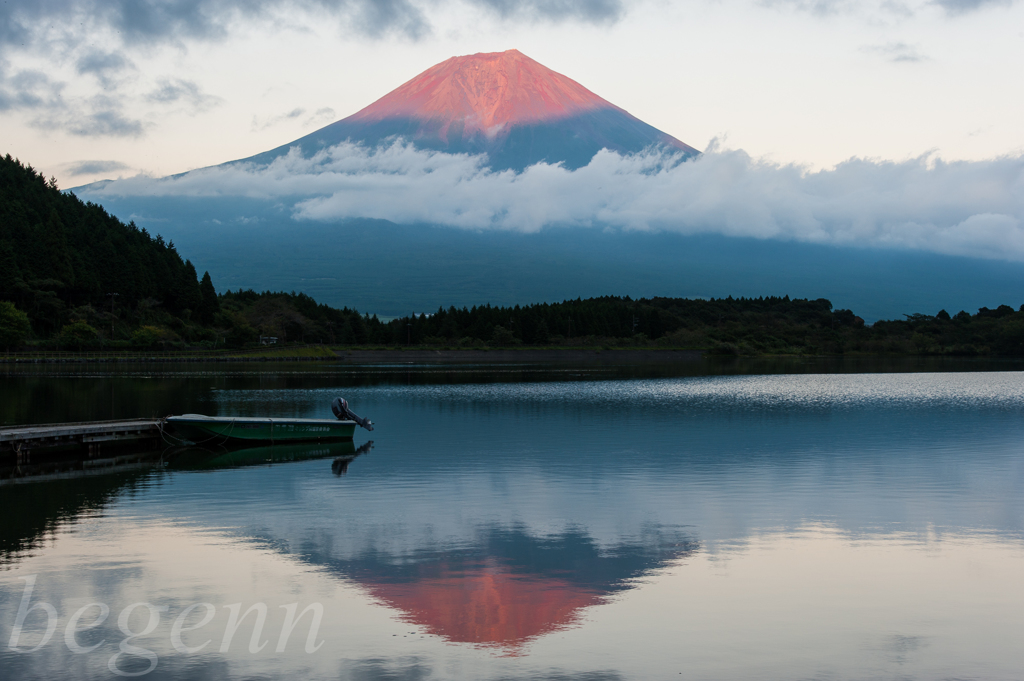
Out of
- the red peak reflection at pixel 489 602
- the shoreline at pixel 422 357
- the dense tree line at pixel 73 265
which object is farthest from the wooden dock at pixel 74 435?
the dense tree line at pixel 73 265

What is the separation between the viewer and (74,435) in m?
25.2

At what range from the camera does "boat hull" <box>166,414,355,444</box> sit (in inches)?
1065

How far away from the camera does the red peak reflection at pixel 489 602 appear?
9461mm

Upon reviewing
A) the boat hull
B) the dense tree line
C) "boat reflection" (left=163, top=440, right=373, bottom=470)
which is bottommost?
"boat reflection" (left=163, top=440, right=373, bottom=470)

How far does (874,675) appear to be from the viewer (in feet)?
27.5

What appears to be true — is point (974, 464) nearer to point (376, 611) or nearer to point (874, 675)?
point (874, 675)

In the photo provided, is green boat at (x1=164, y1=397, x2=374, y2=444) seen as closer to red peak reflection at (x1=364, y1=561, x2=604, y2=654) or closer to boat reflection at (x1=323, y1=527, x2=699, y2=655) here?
boat reflection at (x1=323, y1=527, x2=699, y2=655)

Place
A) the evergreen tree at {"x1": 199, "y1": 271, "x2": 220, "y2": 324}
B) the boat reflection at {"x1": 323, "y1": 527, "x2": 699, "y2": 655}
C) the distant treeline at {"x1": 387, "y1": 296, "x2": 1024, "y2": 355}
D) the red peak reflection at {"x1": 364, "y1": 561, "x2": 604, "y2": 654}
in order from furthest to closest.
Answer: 1. the distant treeline at {"x1": 387, "y1": 296, "x2": 1024, "y2": 355}
2. the evergreen tree at {"x1": 199, "y1": 271, "x2": 220, "y2": 324}
3. the boat reflection at {"x1": 323, "y1": 527, "x2": 699, "y2": 655}
4. the red peak reflection at {"x1": 364, "y1": 561, "x2": 604, "y2": 654}

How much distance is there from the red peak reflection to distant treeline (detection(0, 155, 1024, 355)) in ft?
318

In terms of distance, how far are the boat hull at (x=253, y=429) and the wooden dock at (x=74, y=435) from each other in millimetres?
821

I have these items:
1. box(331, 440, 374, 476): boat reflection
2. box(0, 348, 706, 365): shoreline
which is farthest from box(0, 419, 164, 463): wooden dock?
box(0, 348, 706, 365): shoreline

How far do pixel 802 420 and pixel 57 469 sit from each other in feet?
92.7

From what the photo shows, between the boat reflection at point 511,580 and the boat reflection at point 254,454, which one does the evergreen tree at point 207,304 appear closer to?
the boat reflection at point 254,454

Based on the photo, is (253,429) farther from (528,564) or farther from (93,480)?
(528,564)
